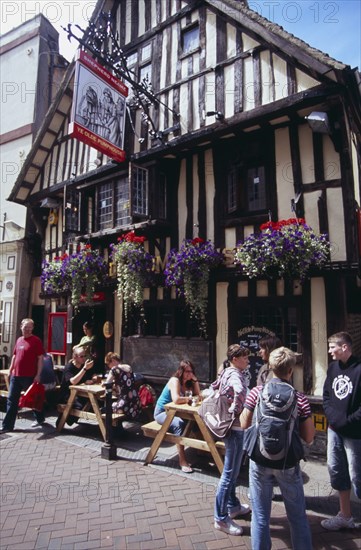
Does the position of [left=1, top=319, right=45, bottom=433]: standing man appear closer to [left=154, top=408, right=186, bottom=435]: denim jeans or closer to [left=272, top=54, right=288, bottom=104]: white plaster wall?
[left=154, top=408, right=186, bottom=435]: denim jeans

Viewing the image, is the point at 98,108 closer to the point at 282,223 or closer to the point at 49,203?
the point at 49,203

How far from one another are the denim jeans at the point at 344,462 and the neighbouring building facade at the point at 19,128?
31.8 feet

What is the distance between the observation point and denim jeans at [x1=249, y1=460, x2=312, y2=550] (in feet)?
9.43

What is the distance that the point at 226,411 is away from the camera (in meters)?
3.82

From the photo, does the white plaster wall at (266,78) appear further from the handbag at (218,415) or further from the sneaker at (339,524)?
the sneaker at (339,524)

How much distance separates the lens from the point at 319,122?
5535 mm

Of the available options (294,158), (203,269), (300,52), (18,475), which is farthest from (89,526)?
(300,52)

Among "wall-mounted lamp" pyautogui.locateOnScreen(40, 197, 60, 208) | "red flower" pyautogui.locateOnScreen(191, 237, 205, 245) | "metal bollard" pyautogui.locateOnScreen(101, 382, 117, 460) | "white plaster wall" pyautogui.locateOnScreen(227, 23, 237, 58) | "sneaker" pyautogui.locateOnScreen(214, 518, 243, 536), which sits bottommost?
"sneaker" pyautogui.locateOnScreen(214, 518, 243, 536)

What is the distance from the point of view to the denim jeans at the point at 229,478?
3619 mm

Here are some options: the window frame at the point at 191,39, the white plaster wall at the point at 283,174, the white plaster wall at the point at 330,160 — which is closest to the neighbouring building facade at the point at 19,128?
the window frame at the point at 191,39

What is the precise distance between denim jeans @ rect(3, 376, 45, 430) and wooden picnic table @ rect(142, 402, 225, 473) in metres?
2.80

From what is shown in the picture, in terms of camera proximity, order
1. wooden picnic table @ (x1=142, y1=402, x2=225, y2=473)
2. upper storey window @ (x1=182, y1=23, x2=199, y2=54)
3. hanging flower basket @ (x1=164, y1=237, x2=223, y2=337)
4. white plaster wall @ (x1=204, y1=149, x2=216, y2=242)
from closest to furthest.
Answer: wooden picnic table @ (x1=142, y1=402, x2=225, y2=473)
hanging flower basket @ (x1=164, y1=237, x2=223, y2=337)
white plaster wall @ (x1=204, y1=149, x2=216, y2=242)
upper storey window @ (x1=182, y1=23, x2=199, y2=54)

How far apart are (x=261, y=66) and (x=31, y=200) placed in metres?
7.22

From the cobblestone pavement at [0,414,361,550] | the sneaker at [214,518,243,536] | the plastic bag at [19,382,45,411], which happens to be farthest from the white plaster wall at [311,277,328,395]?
the plastic bag at [19,382,45,411]
